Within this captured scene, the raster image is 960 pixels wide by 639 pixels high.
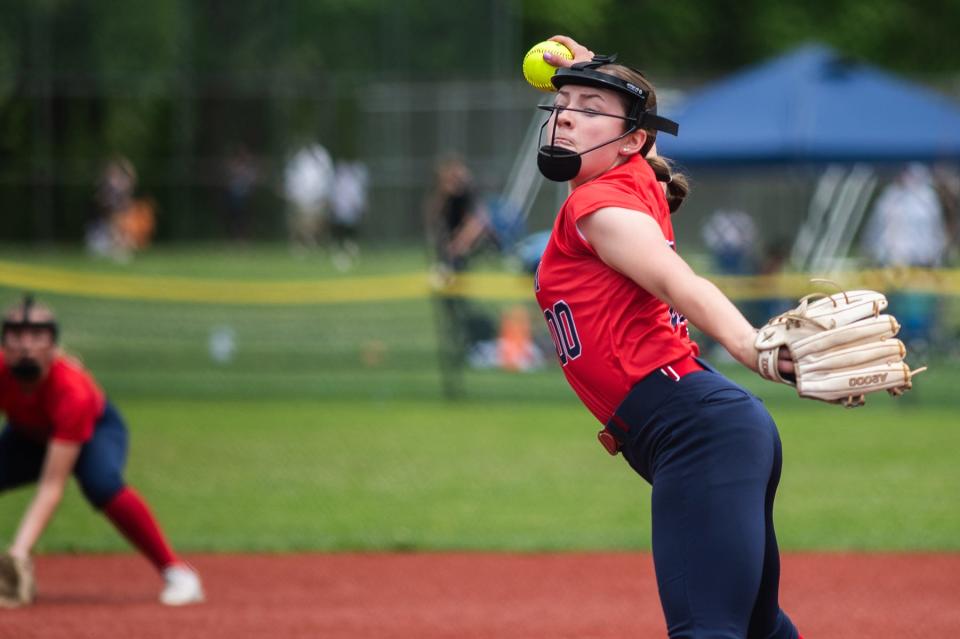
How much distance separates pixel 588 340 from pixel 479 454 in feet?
25.5

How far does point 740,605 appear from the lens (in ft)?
12.2

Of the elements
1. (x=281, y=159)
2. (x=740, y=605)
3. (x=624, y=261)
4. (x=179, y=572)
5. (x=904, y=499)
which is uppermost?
(x=624, y=261)

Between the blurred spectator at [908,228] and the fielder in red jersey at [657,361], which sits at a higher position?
the fielder in red jersey at [657,361]

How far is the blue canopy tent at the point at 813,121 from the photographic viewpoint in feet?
55.6

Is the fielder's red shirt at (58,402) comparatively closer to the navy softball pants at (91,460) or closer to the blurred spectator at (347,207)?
the navy softball pants at (91,460)

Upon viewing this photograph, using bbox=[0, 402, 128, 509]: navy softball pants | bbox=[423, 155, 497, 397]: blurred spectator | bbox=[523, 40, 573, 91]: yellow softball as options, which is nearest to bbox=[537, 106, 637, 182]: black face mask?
bbox=[523, 40, 573, 91]: yellow softball

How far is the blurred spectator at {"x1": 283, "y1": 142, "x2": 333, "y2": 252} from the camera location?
28047 mm

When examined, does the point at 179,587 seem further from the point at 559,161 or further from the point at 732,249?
the point at 732,249

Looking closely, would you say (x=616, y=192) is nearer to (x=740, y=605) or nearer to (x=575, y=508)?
(x=740, y=605)

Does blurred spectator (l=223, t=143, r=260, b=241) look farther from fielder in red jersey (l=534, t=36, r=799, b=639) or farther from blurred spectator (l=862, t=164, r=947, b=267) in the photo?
fielder in red jersey (l=534, t=36, r=799, b=639)

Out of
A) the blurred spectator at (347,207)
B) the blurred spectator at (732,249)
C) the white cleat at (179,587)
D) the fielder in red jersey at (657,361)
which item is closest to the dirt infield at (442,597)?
the white cleat at (179,587)

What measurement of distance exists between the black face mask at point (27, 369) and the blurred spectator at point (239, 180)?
2101 centimetres

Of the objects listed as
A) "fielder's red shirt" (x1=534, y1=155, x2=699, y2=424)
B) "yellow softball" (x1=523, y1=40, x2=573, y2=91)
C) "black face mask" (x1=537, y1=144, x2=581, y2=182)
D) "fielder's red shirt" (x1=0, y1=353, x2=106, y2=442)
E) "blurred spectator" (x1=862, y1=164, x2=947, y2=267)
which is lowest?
"blurred spectator" (x1=862, y1=164, x2=947, y2=267)

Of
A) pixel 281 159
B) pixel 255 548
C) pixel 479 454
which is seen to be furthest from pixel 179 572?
pixel 281 159
